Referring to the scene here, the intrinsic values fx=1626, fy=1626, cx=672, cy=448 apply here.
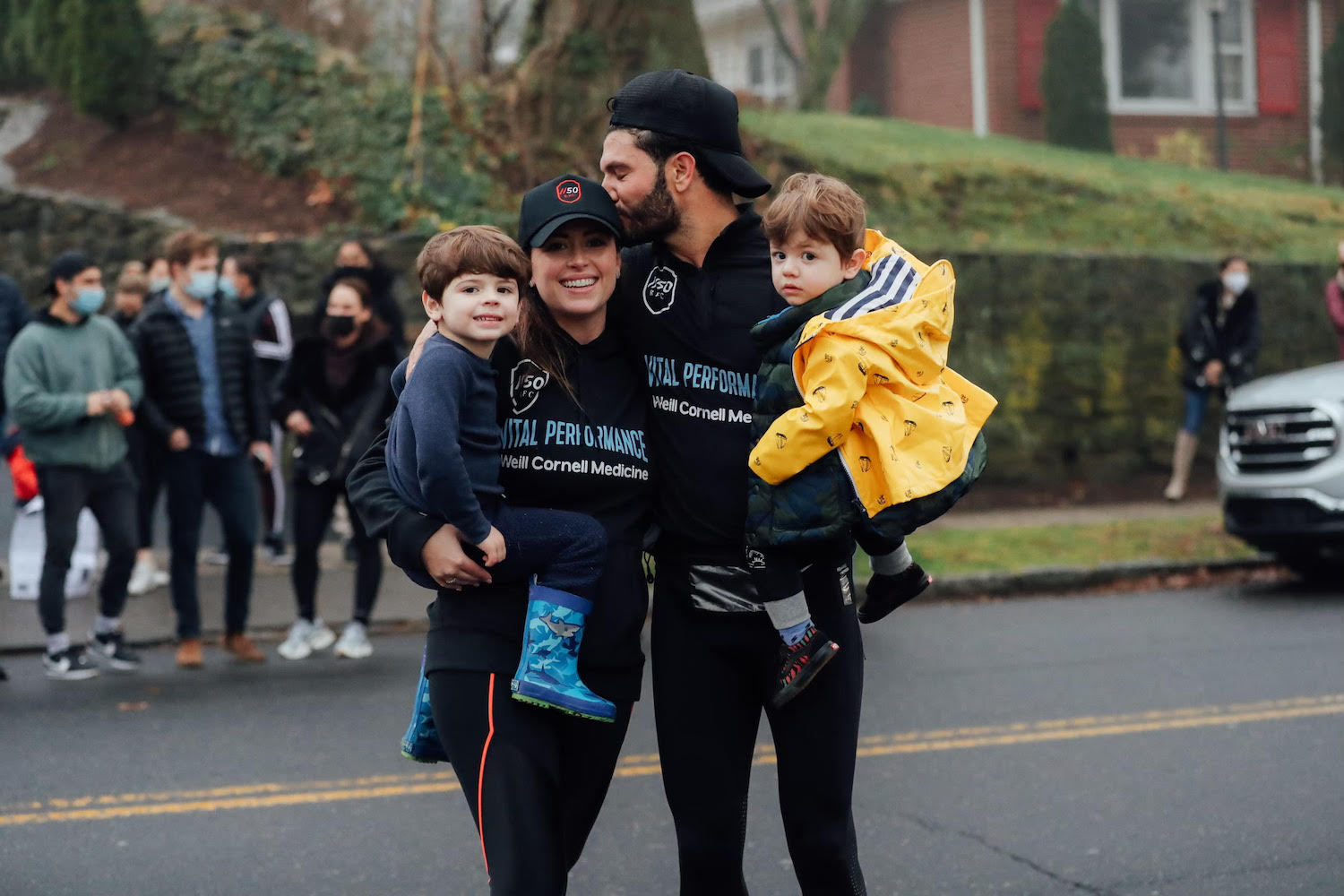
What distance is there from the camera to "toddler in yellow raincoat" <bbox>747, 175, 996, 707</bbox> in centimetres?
312

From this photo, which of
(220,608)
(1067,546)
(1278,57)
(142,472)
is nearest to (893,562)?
(220,608)

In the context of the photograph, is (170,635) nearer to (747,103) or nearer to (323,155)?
(323,155)

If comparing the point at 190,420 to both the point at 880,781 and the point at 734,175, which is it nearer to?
the point at 880,781

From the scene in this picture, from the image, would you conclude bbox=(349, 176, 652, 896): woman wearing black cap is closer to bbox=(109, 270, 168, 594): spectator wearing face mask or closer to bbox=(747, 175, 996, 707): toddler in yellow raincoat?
→ bbox=(747, 175, 996, 707): toddler in yellow raincoat

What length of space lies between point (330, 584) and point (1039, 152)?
14.8m

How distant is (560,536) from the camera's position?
10.4ft

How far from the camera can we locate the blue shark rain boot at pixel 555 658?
122 inches

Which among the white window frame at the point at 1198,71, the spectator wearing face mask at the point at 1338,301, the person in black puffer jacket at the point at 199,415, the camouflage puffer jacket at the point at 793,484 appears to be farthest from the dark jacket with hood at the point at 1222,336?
the white window frame at the point at 1198,71

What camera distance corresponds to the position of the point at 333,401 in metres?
8.35

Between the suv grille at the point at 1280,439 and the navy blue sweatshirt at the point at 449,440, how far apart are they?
827cm

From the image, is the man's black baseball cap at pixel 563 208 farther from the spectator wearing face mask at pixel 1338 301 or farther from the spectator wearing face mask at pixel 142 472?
the spectator wearing face mask at pixel 1338 301

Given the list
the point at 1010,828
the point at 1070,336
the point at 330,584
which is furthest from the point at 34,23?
the point at 1010,828

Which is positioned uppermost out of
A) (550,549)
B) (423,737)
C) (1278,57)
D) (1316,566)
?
(1278,57)

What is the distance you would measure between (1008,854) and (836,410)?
2653 millimetres
